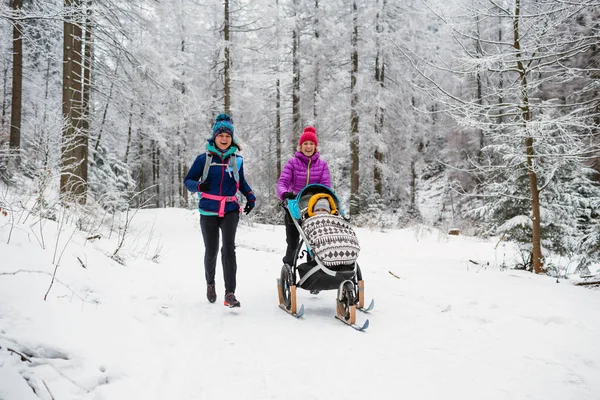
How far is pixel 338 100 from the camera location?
1778 centimetres

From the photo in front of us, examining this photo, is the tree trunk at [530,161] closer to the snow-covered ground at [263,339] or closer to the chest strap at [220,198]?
the snow-covered ground at [263,339]

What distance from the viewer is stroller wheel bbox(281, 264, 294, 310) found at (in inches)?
173

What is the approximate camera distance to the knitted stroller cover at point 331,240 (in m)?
3.84

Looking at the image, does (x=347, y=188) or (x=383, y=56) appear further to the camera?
(x=347, y=188)

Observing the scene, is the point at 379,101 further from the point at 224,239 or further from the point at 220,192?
the point at 224,239

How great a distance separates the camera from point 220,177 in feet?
14.3

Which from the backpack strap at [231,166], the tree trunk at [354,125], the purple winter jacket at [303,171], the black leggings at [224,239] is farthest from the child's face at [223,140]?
the tree trunk at [354,125]

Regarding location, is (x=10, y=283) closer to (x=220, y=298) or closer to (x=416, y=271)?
(x=220, y=298)

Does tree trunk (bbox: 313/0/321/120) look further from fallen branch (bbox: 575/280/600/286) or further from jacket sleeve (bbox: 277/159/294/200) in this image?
fallen branch (bbox: 575/280/600/286)

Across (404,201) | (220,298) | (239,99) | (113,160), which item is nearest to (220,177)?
(220,298)

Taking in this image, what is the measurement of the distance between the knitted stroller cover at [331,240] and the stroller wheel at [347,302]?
0.83ft

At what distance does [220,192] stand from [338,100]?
1456 cm

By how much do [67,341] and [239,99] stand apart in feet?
52.1

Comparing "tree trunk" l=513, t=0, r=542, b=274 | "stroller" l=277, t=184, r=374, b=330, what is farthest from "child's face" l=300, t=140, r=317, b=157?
"tree trunk" l=513, t=0, r=542, b=274
